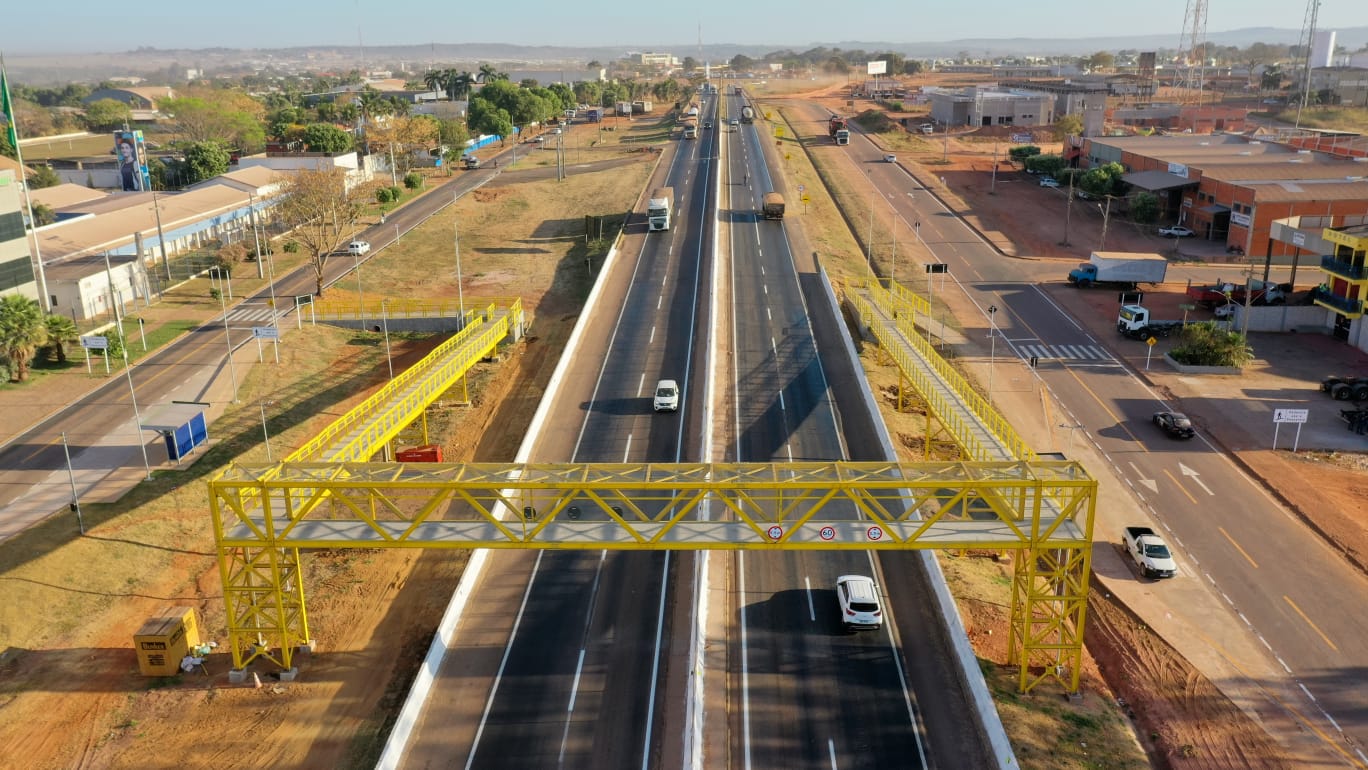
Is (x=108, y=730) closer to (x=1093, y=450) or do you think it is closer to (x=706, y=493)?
(x=706, y=493)

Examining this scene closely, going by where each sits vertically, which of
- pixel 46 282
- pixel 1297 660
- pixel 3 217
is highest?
pixel 3 217

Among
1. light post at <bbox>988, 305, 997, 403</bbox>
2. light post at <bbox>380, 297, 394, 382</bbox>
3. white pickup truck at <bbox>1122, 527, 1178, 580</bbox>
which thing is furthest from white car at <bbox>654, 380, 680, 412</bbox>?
white pickup truck at <bbox>1122, 527, 1178, 580</bbox>

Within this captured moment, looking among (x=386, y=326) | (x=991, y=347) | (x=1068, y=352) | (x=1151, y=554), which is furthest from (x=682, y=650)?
(x=1068, y=352)

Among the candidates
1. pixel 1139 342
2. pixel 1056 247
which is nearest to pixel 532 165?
pixel 1056 247

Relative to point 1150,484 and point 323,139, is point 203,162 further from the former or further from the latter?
point 1150,484

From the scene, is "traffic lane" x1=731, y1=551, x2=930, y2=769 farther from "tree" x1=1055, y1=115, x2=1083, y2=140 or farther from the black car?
"tree" x1=1055, y1=115, x2=1083, y2=140

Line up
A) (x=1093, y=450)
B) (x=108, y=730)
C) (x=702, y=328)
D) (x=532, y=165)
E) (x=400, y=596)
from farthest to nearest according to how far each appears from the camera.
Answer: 1. (x=532, y=165)
2. (x=702, y=328)
3. (x=1093, y=450)
4. (x=400, y=596)
5. (x=108, y=730)

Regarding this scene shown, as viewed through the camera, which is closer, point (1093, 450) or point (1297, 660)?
point (1297, 660)
